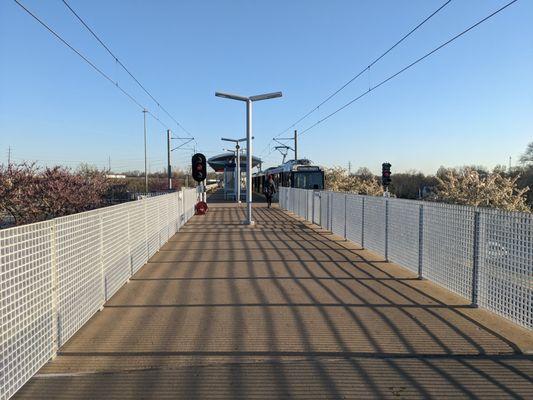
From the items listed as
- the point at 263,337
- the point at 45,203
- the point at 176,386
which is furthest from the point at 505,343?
the point at 45,203

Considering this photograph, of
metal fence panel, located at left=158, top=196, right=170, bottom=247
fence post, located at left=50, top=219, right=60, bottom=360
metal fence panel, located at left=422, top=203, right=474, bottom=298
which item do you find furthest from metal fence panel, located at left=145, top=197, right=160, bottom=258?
fence post, located at left=50, top=219, right=60, bottom=360

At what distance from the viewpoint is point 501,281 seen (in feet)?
20.6

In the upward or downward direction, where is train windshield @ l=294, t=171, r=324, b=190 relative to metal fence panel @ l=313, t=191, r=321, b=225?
upward

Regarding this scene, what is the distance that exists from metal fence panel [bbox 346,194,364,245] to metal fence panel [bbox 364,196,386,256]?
46cm

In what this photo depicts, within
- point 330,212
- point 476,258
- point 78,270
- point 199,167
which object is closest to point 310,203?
point 330,212

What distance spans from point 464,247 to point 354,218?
20.7 feet

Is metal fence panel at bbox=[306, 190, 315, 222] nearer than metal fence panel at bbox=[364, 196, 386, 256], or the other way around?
metal fence panel at bbox=[364, 196, 386, 256]

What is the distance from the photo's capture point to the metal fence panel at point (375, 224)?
36.1ft

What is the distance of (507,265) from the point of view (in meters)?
6.12

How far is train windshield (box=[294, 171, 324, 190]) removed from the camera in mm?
31969

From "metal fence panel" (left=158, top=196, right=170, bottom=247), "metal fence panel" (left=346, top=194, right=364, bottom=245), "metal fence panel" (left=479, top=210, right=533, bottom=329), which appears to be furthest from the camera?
"metal fence panel" (left=158, top=196, right=170, bottom=247)

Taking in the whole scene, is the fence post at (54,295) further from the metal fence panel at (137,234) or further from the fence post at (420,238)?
the fence post at (420,238)

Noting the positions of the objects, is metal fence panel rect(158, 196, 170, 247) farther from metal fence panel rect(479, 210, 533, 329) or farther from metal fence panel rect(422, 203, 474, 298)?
metal fence panel rect(479, 210, 533, 329)

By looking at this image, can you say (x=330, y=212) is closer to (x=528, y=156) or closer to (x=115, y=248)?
(x=115, y=248)
